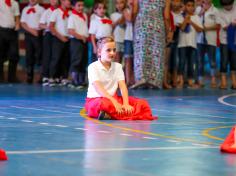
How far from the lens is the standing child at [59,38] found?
18.8 metres

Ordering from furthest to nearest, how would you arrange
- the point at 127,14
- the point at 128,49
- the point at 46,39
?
1. the point at 46,39
2. the point at 128,49
3. the point at 127,14

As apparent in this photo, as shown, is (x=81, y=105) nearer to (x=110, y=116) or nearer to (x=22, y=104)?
→ (x=22, y=104)

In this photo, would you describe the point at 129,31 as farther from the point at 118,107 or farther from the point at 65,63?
the point at 118,107

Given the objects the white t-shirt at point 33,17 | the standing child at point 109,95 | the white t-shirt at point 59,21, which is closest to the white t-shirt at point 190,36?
the white t-shirt at point 59,21

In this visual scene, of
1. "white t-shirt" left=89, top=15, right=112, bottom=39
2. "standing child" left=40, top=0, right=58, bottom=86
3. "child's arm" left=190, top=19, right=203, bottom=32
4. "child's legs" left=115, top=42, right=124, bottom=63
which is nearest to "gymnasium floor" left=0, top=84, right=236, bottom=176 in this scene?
"white t-shirt" left=89, top=15, right=112, bottom=39

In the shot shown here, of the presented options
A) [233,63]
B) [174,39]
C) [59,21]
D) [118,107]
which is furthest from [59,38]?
[118,107]

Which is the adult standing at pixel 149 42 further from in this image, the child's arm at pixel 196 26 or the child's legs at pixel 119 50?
the child's legs at pixel 119 50

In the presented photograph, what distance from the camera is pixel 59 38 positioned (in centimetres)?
1884

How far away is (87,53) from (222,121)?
9.06 m

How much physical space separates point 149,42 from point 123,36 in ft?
4.36

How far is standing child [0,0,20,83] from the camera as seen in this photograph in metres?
19.1

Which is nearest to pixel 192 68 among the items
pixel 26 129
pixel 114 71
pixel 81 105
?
pixel 81 105

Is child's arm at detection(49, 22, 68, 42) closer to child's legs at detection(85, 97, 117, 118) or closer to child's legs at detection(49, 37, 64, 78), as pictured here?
child's legs at detection(49, 37, 64, 78)

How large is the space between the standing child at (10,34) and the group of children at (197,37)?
3.81 meters
